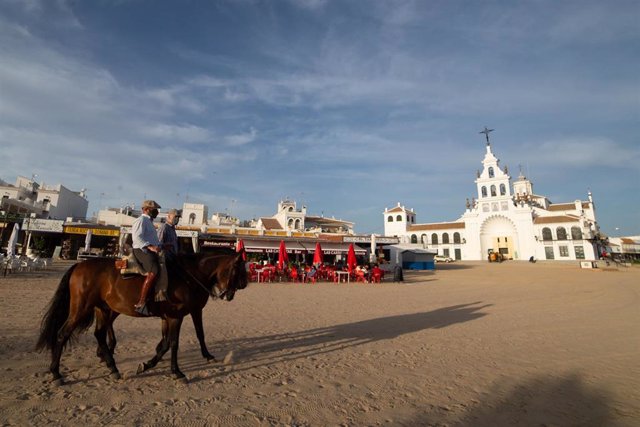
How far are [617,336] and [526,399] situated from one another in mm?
4781

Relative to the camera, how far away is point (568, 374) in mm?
4430

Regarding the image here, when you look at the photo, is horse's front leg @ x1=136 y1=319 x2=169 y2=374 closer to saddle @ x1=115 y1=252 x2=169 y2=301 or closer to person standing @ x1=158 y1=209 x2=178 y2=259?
saddle @ x1=115 y1=252 x2=169 y2=301

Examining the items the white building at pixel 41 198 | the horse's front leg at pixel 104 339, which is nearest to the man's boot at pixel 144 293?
the horse's front leg at pixel 104 339

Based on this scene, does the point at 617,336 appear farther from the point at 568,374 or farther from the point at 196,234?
the point at 196,234

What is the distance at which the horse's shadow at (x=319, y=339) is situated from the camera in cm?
477

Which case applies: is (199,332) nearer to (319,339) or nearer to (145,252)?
(145,252)

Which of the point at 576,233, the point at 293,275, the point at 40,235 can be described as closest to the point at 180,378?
the point at 293,275

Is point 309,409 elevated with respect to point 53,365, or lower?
lower

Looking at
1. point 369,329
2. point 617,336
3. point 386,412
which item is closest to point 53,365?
point 386,412

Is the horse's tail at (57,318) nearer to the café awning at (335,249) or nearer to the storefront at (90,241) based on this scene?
the café awning at (335,249)

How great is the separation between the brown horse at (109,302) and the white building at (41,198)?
43289 mm

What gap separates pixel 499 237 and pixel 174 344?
56.9 metres

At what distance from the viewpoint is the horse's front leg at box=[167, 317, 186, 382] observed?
3.90 meters

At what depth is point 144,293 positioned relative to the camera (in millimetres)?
3961
